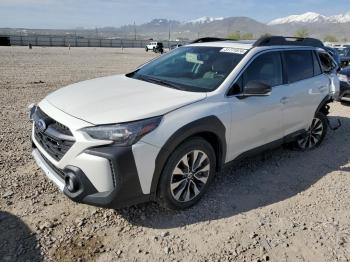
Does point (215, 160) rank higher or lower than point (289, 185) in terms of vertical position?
higher

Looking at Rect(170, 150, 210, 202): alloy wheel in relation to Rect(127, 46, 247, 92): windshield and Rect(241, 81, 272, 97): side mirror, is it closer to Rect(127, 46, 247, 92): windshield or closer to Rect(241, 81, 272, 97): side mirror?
Rect(127, 46, 247, 92): windshield

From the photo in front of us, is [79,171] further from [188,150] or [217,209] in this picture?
[217,209]

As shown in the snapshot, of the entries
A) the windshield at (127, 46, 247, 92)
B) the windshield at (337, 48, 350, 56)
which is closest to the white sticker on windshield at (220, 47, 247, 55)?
the windshield at (127, 46, 247, 92)

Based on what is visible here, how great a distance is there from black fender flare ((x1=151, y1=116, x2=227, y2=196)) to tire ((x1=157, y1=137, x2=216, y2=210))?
9 centimetres

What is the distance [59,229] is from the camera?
11.3ft

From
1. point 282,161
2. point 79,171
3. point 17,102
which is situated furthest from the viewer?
point 17,102

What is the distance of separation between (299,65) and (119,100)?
2.91 metres

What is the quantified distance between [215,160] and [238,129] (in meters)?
0.44

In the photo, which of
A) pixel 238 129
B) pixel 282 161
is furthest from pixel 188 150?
pixel 282 161

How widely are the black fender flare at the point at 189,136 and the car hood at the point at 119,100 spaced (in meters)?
0.23

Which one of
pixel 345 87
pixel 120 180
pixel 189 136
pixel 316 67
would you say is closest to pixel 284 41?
pixel 316 67

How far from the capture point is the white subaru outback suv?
3.08m

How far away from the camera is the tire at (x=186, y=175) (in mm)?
3455

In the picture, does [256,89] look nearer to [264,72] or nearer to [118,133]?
[264,72]
